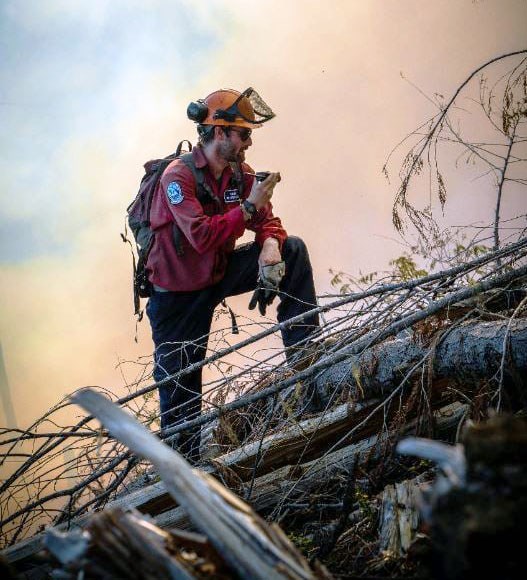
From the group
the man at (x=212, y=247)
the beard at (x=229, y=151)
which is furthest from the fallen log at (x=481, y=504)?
the beard at (x=229, y=151)

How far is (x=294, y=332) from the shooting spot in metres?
4.34

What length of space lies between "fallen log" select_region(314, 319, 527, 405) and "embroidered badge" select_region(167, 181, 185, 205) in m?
1.96

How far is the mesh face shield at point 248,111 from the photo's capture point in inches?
191

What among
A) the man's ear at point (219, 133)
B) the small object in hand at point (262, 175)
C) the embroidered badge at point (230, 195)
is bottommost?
the small object in hand at point (262, 175)

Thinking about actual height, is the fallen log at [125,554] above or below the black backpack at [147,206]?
below

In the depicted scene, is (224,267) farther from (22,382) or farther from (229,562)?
(22,382)

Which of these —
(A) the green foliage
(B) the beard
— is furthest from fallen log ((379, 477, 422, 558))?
(B) the beard

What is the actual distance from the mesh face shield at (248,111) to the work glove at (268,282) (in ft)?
4.44

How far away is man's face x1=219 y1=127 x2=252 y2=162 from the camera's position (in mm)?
4750

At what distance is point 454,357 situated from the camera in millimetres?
2742

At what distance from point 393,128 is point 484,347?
1422 cm

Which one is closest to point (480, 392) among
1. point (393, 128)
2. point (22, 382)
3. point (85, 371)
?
point (393, 128)

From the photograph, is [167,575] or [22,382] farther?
[22,382]

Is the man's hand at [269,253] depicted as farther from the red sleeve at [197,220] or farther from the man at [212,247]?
the red sleeve at [197,220]
